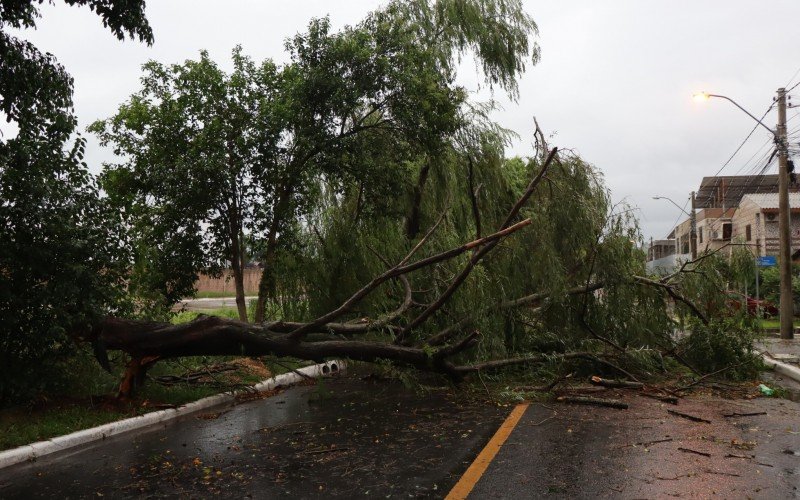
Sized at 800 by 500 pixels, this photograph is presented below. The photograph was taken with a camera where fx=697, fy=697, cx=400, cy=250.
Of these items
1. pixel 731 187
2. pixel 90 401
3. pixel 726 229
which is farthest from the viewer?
pixel 731 187

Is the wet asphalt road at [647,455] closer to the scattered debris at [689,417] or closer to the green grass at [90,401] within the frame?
the scattered debris at [689,417]

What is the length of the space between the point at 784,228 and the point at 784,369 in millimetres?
10330

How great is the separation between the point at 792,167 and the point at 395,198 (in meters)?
14.7

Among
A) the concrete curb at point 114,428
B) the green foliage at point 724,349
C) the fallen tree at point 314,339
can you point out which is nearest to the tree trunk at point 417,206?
the concrete curb at point 114,428

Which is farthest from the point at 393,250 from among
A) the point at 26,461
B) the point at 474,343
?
the point at 26,461

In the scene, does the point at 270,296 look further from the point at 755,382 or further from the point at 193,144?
the point at 755,382

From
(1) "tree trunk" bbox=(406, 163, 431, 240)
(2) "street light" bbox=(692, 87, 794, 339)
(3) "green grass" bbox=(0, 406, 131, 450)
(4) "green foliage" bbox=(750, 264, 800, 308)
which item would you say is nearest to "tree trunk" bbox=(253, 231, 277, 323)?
(1) "tree trunk" bbox=(406, 163, 431, 240)

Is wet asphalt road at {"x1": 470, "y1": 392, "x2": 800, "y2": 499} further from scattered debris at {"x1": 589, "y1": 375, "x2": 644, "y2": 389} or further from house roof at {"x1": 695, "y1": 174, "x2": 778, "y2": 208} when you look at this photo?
house roof at {"x1": 695, "y1": 174, "x2": 778, "y2": 208}

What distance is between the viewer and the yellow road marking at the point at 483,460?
196 inches

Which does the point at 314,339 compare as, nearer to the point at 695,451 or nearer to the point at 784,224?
the point at 695,451

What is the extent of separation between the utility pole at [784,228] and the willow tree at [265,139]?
12.4m

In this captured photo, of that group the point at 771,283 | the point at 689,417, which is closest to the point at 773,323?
the point at 771,283

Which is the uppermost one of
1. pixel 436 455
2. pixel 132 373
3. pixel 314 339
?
pixel 314 339

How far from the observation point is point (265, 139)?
12688 millimetres
